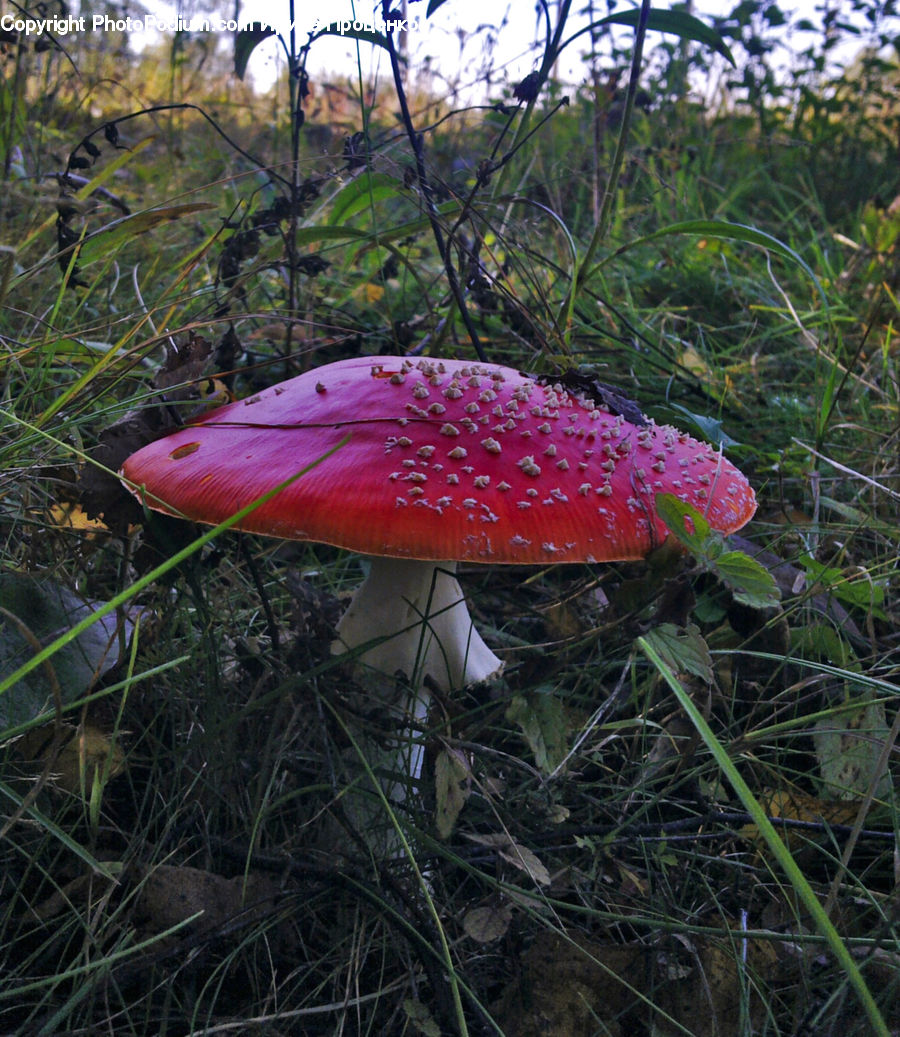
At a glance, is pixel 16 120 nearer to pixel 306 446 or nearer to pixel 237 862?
pixel 306 446

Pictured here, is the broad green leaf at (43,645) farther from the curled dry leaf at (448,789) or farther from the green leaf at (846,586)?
the green leaf at (846,586)

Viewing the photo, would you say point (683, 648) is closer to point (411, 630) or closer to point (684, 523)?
point (684, 523)

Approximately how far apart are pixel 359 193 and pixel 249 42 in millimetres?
441

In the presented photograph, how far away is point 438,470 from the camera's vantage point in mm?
1165

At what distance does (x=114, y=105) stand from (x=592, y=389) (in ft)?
14.5

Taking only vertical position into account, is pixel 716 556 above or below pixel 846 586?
above

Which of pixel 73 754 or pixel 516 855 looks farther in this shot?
pixel 73 754

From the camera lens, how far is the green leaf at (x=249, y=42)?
1981mm

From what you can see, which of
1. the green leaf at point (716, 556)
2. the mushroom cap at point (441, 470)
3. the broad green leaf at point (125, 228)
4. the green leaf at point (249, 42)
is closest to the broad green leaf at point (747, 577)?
the green leaf at point (716, 556)

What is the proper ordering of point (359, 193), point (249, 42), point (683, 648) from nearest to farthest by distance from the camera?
point (683, 648) → point (249, 42) → point (359, 193)

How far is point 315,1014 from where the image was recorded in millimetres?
1207

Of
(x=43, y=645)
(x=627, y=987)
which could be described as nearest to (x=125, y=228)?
(x=43, y=645)

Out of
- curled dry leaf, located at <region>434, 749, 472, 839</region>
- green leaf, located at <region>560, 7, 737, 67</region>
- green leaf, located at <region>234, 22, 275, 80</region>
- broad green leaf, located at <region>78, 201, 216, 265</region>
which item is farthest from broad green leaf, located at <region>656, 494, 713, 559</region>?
green leaf, located at <region>234, 22, 275, 80</region>

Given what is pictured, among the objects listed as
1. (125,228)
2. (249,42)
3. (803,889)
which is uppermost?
(249,42)
